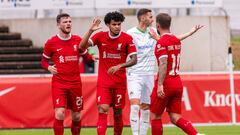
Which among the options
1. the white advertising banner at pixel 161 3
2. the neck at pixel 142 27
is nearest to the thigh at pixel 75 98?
the neck at pixel 142 27

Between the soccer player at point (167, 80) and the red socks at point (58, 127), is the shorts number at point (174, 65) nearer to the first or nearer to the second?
the soccer player at point (167, 80)

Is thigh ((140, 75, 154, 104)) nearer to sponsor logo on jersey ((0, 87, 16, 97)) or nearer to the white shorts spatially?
the white shorts

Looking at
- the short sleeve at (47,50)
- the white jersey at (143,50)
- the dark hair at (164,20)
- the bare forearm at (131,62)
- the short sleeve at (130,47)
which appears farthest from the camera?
the white jersey at (143,50)

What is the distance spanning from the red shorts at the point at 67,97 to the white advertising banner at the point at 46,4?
11.1 meters

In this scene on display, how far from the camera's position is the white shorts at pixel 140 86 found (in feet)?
51.3

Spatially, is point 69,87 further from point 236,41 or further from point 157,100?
point 236,41

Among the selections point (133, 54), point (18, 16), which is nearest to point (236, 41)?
A: point (18, 16)

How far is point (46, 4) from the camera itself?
2594 centimetres

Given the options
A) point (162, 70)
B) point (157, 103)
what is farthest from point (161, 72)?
point (157, 103)

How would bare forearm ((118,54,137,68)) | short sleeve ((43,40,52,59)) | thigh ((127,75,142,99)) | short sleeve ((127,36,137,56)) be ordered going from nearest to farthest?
bare forearm ((118,54,137,68)) < short sleeve ((127,36,137,56)) < short sleeve ((43,40,52,59)) < thigh ((127,75,142,99))

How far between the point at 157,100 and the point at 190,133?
780 millimetres

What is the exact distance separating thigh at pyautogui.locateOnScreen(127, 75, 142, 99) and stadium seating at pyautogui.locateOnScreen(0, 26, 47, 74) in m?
10.1

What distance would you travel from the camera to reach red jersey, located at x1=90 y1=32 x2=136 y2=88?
568 inches

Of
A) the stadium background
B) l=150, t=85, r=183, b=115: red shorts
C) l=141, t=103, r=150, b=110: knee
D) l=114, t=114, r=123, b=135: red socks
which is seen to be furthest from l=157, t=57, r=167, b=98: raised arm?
the stadium background
